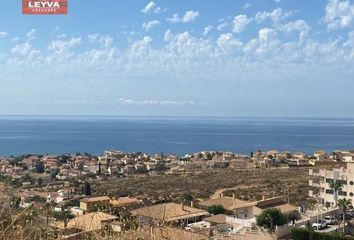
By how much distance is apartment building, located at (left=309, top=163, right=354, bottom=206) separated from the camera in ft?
89.6

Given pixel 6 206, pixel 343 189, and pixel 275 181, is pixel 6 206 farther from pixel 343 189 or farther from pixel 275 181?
pixel 275 181

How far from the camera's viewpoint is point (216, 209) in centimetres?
2366

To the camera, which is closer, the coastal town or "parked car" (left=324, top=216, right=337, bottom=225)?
the coastal town

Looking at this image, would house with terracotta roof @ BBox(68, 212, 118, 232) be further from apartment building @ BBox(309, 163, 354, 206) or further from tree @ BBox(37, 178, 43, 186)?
tree @ BBox(37, 178, 43, 186)

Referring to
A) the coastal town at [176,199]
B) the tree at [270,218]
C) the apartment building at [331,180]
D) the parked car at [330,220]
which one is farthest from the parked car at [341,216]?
the apartment building at [331,180]

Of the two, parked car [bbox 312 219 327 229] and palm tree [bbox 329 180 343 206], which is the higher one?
palm tree [bbox 329 180 343 206]

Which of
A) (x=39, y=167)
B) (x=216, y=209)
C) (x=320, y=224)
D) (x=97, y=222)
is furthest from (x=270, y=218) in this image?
(x=39, y=167)

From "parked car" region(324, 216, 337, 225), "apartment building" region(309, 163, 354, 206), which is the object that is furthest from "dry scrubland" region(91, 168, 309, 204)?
"parked car" region(324, 216, 337, 225)

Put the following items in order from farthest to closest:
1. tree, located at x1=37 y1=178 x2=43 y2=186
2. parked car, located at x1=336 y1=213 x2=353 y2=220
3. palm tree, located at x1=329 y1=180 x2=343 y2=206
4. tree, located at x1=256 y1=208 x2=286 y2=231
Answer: tree, located at x1=37 y1=178 x2=43 y2=186 → palm tree, located at x1=329 y1=180 x2=343 y2=206 → parked car, located at x1=336 y1=213 x2=353 y2=220 → tree, located at x1=256 y1=208 x2=286 y2=231

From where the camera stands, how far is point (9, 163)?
5656cm

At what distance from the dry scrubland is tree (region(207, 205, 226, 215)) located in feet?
18.7

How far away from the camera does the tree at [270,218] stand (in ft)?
64.4

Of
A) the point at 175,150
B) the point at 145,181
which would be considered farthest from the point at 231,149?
the point at 145,181

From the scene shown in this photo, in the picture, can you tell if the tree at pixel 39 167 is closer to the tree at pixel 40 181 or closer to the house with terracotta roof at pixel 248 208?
the tree at pixel 40 181
